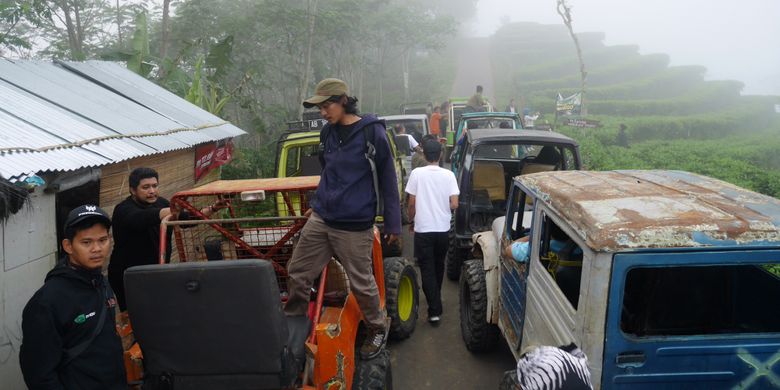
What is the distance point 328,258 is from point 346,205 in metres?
0.38

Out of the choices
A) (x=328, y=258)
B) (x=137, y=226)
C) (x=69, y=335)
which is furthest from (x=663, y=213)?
(x=137, y=226)

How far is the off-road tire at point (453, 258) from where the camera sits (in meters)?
6.22

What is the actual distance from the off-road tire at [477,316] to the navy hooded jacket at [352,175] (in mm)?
1641

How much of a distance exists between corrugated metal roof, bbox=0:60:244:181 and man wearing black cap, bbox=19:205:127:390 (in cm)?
133

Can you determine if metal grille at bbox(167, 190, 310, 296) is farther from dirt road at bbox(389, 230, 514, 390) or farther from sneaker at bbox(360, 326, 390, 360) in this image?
dirt road at bbox(389, 230, 514, 390)

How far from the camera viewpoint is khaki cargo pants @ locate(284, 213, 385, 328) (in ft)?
10.6

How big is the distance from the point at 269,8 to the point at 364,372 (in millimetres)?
15215

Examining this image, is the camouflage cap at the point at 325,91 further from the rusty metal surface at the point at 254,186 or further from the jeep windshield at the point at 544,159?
the jeep windshield at the point at 544,159

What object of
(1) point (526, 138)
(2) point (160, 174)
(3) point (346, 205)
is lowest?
(2) point (160, 174)

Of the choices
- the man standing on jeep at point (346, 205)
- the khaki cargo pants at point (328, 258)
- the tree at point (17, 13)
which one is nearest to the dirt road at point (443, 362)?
the man standing on jeep at point (346, 205)

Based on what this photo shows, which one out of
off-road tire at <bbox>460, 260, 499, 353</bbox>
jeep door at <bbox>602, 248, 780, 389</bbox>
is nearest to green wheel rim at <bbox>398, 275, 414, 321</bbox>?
off-road tire at <bbox>460, 260, 499, 353</bbox>

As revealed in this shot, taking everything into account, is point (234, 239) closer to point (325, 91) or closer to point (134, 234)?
point (134, 234)

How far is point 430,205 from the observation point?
4.95 metres

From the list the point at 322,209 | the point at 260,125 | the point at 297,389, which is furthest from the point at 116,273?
the point at 260,125
